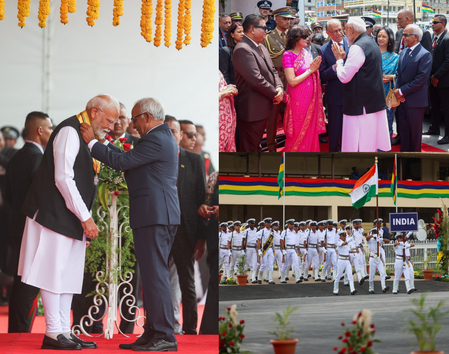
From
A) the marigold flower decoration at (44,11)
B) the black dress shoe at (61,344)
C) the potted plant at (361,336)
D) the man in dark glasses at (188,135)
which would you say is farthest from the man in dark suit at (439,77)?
the black dress shoe at (61,344)

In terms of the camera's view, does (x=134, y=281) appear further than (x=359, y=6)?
No

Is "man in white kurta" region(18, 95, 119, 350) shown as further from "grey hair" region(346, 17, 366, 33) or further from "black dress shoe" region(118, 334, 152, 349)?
"grey hair" region(346, 17, 366, 33)

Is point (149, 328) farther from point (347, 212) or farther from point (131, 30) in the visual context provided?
point (131, 30)

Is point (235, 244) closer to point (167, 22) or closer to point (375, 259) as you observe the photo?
point (375, 259)

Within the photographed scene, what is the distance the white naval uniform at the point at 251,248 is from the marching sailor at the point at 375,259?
1.11 meters

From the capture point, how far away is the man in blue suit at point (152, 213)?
4434 millimetres

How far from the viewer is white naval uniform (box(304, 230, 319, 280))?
4.89 meters

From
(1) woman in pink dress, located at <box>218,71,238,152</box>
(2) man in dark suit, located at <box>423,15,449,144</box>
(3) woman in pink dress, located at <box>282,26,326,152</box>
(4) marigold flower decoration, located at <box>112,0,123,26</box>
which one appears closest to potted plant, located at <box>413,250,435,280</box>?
(2) man in dark suit, located at <box>423,15,449,144</box>

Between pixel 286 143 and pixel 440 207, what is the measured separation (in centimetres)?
162

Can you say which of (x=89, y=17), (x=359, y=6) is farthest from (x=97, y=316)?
(x=359, y=6)

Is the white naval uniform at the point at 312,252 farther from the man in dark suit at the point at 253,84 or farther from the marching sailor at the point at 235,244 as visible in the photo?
the man in dark suit at the point at 253,84

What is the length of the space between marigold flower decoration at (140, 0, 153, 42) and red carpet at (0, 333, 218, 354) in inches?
104

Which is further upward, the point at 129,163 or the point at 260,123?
the point at 260,123

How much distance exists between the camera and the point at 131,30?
4.69 metres
